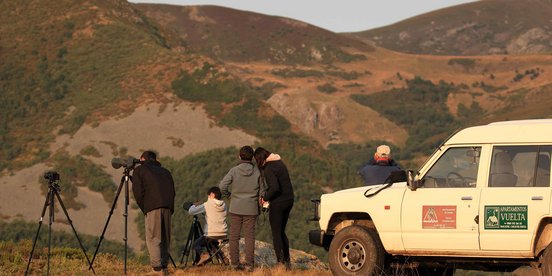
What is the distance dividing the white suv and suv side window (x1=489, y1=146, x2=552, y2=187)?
13 millimetres

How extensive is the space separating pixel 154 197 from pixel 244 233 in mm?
1793

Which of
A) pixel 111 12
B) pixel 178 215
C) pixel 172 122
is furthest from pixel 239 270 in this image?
pixel 111 12

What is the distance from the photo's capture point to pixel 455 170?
15023 millimetres

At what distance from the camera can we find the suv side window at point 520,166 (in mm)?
14141

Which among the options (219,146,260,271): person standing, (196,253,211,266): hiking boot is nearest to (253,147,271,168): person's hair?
(219,146,260,271): person standing

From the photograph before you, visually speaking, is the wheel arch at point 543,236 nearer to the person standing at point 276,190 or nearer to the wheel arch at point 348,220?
the wheel arch at point 348,220

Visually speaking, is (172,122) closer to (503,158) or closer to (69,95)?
(69,95)

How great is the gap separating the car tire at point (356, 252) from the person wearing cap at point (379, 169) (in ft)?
6.74

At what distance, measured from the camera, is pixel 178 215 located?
214 feet

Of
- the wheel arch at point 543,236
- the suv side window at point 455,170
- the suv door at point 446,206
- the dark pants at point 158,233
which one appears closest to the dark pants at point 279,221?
the dark pants at point 158,233

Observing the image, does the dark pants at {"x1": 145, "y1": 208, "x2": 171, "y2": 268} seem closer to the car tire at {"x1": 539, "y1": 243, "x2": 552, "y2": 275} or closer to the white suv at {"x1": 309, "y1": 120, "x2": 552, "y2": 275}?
the white suv at {"x1": 309, "y1": 120, "x2": 552, "y2": 275}

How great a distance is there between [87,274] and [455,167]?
6.92 metres

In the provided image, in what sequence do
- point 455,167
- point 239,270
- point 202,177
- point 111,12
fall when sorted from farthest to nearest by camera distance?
point 111,12 → point 202,177 → point 239,270 → point 455,167

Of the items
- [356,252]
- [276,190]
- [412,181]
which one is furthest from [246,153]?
[412,181]
